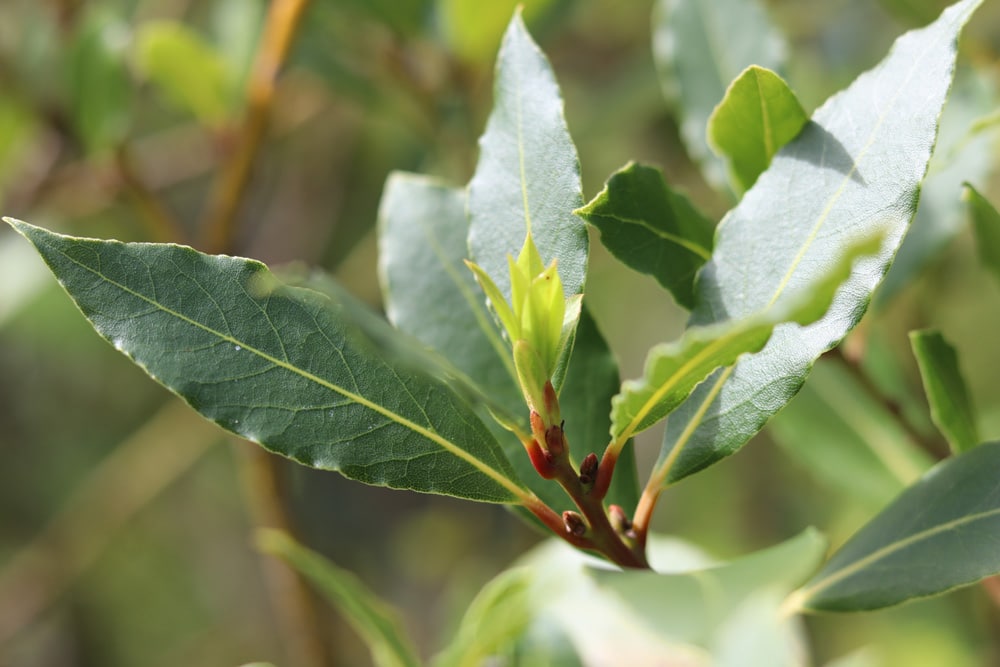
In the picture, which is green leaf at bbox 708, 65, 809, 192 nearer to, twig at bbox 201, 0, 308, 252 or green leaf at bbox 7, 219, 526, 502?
green leaf at bbox 7, 219, 526, 502

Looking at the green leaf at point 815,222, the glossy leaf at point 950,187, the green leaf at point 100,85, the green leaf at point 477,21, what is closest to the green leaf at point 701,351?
the green leaf at point 815,222

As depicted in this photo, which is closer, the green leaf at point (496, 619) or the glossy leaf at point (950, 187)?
the green leaf at point (496, 619)

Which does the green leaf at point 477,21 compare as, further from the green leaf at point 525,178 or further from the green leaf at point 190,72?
the green leaf at point 525,178

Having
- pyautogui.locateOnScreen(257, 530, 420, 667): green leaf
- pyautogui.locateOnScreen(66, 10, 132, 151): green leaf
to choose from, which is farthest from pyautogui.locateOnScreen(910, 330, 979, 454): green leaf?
pyautogui.locateOnScreen(66, 10, 132, 151): green leaf

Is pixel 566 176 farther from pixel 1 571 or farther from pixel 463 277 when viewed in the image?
pixel 1 571

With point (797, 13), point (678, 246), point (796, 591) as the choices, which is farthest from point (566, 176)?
point (797, 13)

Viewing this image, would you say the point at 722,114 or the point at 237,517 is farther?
the point at 237,517

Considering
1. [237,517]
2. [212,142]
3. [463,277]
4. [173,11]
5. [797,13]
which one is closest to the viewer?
[463,277]
